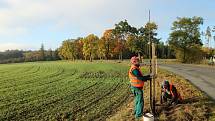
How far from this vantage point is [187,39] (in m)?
71.7

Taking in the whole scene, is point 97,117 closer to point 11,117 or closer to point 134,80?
point 134,80

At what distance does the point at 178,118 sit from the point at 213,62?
44.0m

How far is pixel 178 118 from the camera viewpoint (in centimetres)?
1148

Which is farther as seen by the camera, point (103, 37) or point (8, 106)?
point (103, 37)

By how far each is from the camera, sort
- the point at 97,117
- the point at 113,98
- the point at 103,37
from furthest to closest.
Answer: the point at 103,37 → the point at 113,98 → the point at 97,117

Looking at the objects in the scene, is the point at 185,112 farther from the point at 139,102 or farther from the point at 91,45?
the point at 91,45

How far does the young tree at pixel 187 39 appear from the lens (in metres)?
71.1

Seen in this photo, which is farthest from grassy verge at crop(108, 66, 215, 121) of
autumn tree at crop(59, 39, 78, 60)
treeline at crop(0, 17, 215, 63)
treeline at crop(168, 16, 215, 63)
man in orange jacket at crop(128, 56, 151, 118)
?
autumn tree at crop(59, 39, 78, 60)

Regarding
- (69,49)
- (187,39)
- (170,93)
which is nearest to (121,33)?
(187,39)

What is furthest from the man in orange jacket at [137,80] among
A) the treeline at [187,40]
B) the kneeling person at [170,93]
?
the treeline at [187,40]

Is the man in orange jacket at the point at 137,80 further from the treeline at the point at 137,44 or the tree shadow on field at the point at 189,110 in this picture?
the treeline at the point at 137,44

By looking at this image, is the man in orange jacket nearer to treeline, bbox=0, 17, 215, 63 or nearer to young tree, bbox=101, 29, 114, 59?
treeline, bbox=0, 17, 215, 63

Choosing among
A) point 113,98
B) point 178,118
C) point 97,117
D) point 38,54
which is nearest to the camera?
point 178,118

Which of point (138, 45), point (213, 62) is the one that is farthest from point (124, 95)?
point (138, 45)
